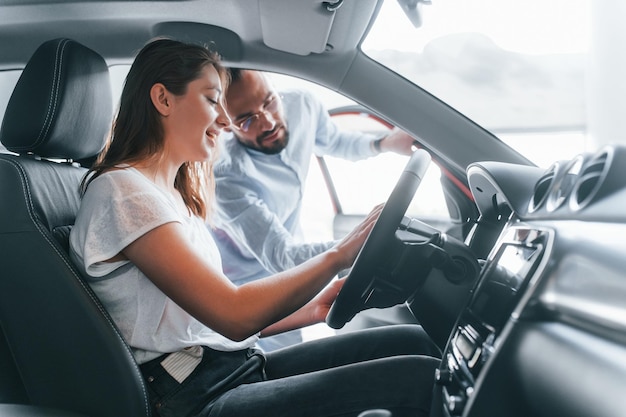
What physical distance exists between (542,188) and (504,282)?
210 mm

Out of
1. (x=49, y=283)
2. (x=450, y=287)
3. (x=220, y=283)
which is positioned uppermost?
(x=450, y=287)

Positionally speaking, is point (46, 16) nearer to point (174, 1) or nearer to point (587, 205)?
point (174, 1)

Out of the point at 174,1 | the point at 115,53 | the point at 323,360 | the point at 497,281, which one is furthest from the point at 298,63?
the point at 497,281

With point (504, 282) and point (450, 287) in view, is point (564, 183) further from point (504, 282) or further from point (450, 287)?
point (450, 287)

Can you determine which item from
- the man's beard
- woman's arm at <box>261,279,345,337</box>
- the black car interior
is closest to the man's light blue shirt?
the man's beard

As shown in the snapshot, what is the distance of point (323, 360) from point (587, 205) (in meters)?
0.75

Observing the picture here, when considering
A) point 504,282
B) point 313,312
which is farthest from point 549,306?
point 313,312

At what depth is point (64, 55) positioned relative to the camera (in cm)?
128

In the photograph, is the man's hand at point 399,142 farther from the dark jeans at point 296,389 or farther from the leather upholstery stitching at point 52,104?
the leather upholstery stitching at point 52,104

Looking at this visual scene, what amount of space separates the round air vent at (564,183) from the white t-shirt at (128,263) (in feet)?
2.12

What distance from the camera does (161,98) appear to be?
1.34 metres

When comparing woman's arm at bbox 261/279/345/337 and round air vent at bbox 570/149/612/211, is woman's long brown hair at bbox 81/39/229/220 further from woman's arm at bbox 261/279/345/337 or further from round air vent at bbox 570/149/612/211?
round air vent at bbox 570/149/612/211

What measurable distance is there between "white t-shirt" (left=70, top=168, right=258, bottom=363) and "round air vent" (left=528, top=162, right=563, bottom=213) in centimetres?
63

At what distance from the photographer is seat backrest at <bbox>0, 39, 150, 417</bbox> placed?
1.11m
